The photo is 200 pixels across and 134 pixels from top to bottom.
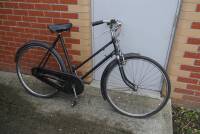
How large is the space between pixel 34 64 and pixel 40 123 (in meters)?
1.21

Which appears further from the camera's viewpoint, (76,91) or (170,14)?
(76,91)

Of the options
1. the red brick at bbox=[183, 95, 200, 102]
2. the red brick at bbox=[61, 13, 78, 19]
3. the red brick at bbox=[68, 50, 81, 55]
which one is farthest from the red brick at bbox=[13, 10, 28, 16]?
the red brick at bbox=[183, 95, 200, 102]

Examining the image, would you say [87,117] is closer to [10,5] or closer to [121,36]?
[121,36]

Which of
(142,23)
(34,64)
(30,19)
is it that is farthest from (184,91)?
(30,19)

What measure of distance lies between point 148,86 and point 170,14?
1121mm

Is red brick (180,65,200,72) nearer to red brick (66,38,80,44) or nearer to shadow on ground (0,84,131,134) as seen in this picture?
shadow on ground (0,84,131,134)

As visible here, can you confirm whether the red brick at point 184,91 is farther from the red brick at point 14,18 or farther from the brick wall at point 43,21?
the red brick at point 14,18

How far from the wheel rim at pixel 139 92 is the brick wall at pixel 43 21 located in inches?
22.7

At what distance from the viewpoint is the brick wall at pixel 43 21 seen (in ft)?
11.1

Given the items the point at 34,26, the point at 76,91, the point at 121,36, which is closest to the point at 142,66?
the point at 121,36

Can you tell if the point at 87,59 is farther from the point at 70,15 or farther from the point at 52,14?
the point at 52,14

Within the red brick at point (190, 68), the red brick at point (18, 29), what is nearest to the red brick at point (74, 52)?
the red brick at point (18, 29)

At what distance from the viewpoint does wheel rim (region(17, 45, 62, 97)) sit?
3.63 metres

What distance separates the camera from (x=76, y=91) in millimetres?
3355
